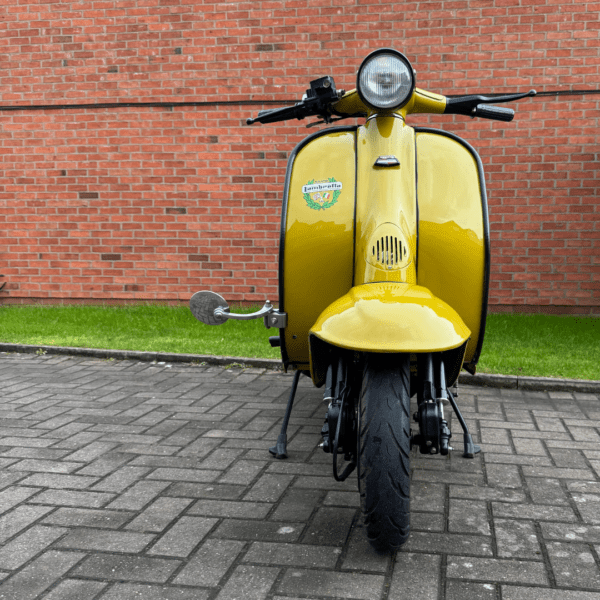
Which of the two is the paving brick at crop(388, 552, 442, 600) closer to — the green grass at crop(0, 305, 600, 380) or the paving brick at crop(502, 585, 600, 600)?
the paving brick at crop(502, 585, 600, 600)

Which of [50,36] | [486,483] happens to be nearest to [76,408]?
[486,483]

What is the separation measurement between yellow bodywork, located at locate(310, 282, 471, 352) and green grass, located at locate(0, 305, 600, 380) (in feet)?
9.37

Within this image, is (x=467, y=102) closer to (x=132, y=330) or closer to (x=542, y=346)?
(x=542, y=346)

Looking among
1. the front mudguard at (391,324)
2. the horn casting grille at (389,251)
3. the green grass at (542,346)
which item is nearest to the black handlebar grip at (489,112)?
the horn casting grille at (389,251)

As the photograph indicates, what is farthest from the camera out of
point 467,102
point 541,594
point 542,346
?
point 542,346

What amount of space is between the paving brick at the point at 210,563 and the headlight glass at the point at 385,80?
1.79m

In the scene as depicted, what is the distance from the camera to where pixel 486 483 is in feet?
9.34

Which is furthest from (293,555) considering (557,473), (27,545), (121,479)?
(557,473)

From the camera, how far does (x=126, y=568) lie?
2090 millimetres

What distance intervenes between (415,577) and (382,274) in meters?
1.11

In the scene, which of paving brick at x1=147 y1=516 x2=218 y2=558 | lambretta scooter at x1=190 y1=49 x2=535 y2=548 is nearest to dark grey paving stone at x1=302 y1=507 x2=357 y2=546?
lambretta scooter at x1=190 y1=49 x2=535 y2=548

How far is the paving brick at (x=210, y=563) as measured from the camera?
6.60 feet

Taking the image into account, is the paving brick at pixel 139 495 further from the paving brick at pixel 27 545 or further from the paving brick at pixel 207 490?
the paving brick at pixel 27 545

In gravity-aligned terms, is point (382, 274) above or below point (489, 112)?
below
